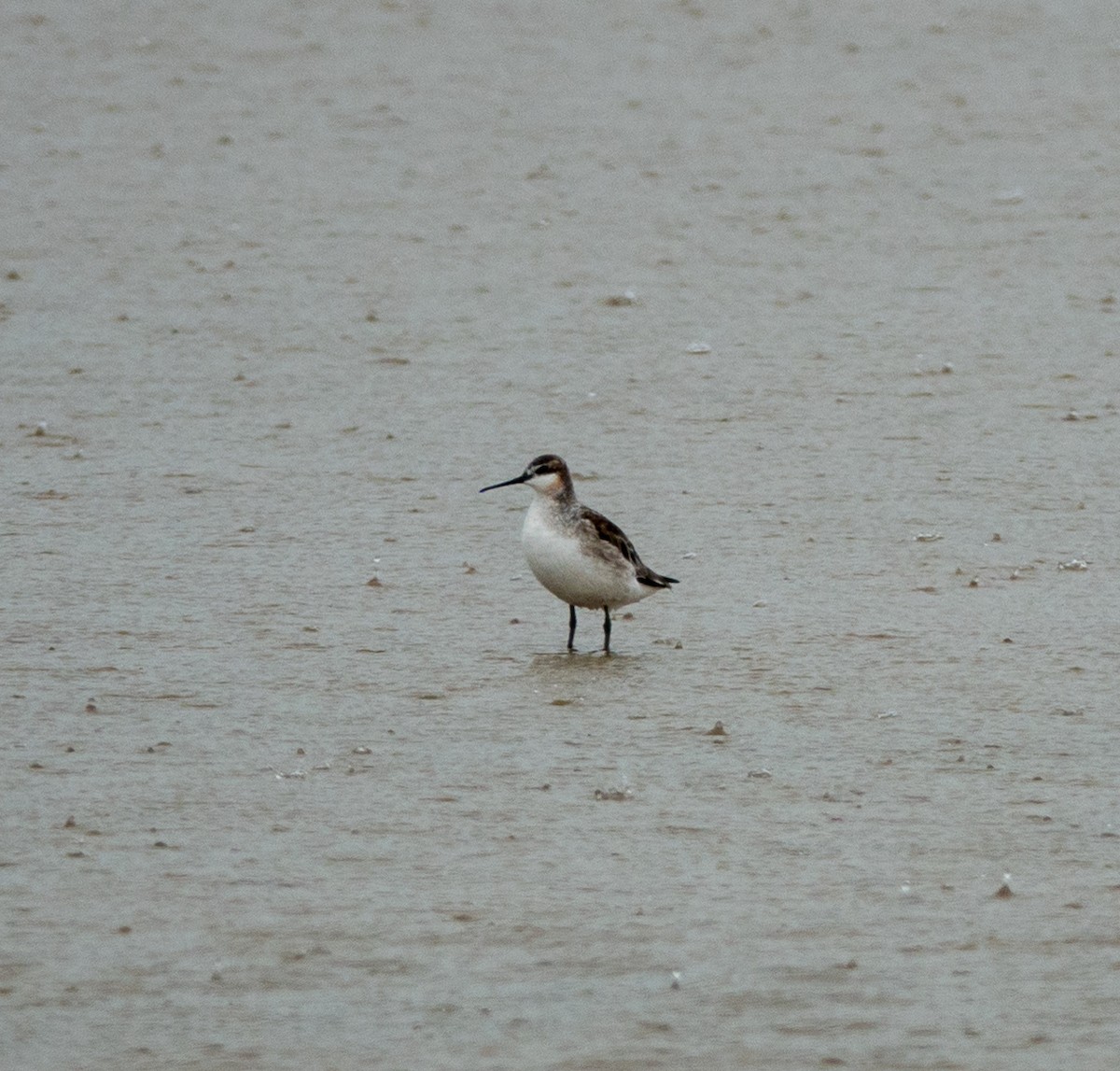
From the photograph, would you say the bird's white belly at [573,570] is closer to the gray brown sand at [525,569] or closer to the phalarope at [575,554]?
the phalarope at [575,554]

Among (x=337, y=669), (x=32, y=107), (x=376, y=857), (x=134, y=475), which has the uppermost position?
(x=376, y=857)

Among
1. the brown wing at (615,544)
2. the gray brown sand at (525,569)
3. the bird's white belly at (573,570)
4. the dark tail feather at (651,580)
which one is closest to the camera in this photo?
the gray brown sand at (525,569)

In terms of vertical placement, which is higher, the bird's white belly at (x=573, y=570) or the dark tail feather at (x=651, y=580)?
the bird's white belly at (x=573, y=570)

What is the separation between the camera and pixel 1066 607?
9.30 meters

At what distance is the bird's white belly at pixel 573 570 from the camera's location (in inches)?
348

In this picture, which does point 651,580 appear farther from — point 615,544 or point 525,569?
point 525,569

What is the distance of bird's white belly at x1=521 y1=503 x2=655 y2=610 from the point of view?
8844 millimetres

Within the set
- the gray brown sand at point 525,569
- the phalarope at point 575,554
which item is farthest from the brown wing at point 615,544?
the gray brown sand at point 525,569

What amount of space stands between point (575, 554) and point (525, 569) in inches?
52.7

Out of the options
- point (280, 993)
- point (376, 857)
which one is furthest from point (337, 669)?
point (280, 993)

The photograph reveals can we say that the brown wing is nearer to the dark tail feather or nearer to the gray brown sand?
the dark tail feather

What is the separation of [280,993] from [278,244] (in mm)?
11318

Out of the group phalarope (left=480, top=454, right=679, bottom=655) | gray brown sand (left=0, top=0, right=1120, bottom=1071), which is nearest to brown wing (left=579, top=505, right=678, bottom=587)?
phalarope (left=480, top=454, right=679, bottom=655)

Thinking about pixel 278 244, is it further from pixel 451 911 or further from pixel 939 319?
pixel 451 911
